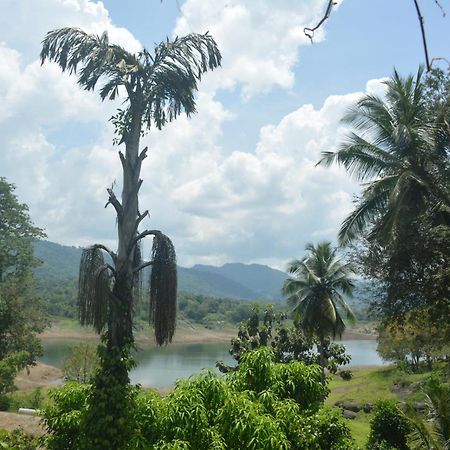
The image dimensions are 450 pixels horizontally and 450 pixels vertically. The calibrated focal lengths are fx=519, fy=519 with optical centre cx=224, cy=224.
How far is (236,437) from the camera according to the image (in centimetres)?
738

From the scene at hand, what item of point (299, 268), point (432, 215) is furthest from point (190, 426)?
point (299, 268)

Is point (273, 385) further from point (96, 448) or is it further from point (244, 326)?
point (244, 326)

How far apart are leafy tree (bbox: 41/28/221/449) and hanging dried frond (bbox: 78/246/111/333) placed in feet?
0.05

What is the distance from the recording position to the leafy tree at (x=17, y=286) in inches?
1128

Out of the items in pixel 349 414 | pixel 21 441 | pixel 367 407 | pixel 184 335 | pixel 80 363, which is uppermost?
pixel 21 441

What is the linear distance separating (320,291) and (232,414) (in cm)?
1877

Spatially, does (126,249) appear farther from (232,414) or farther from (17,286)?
(17,286)

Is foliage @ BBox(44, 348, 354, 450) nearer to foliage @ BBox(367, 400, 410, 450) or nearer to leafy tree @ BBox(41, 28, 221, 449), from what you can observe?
leafy tree @ BBox(41, 28, 221, 449)

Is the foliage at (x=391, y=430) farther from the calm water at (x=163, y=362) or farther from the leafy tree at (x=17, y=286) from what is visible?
the calm water at (x=163, y=362)

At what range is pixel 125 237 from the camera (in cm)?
833

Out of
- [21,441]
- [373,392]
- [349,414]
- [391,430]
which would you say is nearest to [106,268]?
[21,441]

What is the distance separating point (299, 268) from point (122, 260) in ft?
61.7

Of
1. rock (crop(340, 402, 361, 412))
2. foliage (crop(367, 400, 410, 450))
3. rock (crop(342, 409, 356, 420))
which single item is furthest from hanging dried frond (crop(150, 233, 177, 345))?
rock (crop(340, 402, 361, 412))

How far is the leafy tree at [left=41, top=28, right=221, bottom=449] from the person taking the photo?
24.8ft
